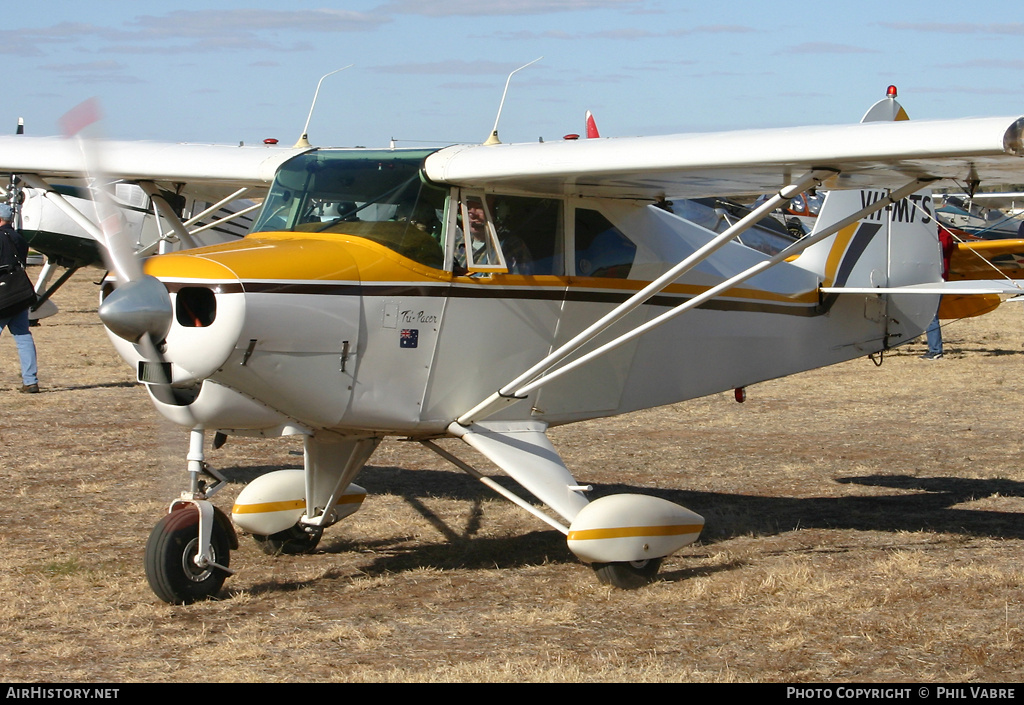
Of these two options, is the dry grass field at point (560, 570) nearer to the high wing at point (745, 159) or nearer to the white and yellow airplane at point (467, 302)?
the white and yellow airplane at point (467, 302)

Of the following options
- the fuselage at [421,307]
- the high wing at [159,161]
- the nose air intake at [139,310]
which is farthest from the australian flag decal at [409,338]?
the high wing at [159,161]

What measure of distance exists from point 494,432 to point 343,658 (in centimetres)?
185

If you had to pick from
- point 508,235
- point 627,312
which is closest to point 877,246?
point 627,312

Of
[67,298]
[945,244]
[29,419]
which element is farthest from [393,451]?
[67,298]

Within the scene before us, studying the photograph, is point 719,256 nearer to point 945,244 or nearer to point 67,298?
point 945,244

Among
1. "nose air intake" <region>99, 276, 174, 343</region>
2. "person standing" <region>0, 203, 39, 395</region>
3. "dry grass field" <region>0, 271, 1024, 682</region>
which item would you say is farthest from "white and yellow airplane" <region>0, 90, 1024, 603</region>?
"person standing" <region>0, 203, 39, 395</region>

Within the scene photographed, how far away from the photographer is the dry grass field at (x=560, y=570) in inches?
187

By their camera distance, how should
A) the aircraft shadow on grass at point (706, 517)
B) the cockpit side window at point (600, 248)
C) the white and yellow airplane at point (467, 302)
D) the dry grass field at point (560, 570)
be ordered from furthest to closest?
the aircraft shadow on grass at point (706, 517) < the cockpit side window at point (600, 248) < the white and yellow airplane at point (467, 302) < the dry grass field at point (560, 570)

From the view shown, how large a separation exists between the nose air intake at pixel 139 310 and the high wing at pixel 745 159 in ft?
5.46

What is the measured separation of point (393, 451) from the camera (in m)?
10.4

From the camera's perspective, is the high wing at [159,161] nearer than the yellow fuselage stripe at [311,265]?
No

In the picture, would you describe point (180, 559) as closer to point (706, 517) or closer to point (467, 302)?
point (467, 302)

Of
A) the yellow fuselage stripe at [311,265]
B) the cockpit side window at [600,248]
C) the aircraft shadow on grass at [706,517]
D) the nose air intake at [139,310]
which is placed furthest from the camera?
the aircraft shadow on grass at [706,517]

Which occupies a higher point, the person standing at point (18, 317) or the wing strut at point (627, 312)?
the wing strut at point (627, 312)
